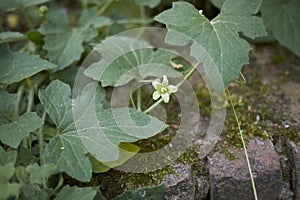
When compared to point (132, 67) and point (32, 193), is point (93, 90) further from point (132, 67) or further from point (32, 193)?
point (32, 193)

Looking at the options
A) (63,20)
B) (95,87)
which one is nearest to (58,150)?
(95,87)

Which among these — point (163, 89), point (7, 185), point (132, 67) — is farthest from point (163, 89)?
point (7, 185)

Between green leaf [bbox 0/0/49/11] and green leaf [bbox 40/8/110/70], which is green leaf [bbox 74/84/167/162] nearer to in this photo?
green leaf [bbox 40/8/110/70]

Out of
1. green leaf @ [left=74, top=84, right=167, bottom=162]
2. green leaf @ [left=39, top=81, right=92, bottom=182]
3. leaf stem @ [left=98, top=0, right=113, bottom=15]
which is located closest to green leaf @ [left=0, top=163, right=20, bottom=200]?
green leaf @ [left=39, top=81, right=92, bottom=182]

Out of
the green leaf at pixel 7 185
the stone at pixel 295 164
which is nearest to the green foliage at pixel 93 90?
the green leaf at pixel 7 185

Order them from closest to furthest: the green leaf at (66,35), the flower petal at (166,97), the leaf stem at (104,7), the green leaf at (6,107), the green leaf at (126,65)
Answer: the green leaf at (6,107) → the flower petal at (166,97) → the green leaf at (126,65) → the green leaf at (66,35) → the leaf stem at (104,7)

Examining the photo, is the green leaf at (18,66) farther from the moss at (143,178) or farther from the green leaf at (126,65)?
the moss at (143,178)
